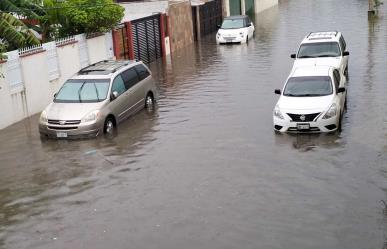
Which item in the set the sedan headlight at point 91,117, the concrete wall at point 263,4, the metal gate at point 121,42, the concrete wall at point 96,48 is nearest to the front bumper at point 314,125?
the sedan headlight at point 91,117

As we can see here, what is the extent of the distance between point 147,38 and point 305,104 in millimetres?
17216

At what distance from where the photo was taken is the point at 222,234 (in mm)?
10648

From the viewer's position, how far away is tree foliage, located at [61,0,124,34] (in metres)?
24.9

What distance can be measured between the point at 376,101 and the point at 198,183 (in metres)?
8.92

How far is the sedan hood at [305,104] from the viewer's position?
16.2m

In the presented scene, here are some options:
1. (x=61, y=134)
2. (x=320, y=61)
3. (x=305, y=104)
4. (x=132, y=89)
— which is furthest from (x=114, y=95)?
(x=320, y=61)

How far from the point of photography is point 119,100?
61.2ft

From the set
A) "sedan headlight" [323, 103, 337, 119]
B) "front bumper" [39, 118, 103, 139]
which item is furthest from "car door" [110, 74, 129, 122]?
"sedan headlight" [323, 103, 337, 119]

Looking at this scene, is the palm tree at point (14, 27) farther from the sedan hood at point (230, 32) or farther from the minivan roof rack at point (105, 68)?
the sedan hood at point (230, 32)

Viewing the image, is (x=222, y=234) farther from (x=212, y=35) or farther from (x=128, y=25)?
(x=212, y=35)

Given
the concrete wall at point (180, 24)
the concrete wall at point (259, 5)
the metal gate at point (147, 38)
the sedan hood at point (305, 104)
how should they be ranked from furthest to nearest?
the concrete wall at point (259, 5), the concrete wall at point (180, 24), the metal gate at point (147, 38), the sedan hood at point (305, 104)

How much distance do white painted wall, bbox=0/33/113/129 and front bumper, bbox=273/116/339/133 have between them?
356 inches

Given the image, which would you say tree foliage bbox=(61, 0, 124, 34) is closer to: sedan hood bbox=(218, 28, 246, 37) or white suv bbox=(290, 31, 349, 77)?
white suv bbox=(290, 31, 349, 77)

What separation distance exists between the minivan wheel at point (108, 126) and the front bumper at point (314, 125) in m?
5.04
